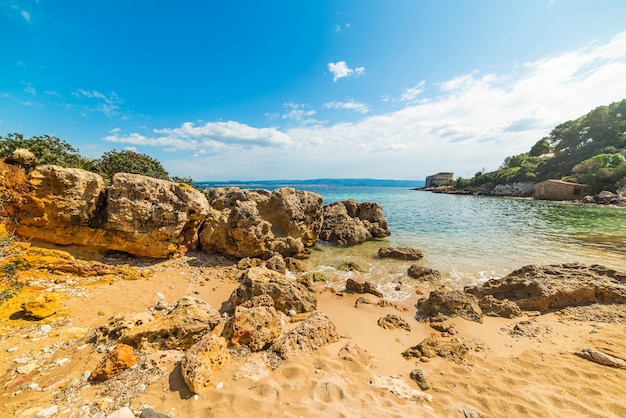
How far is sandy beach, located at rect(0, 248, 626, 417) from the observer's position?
3.37 meters

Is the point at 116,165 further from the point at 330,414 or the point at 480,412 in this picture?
the point at 480,412

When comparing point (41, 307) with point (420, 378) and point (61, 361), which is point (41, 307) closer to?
point (61, 361)

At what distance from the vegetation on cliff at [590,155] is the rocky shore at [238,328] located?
54.6 m

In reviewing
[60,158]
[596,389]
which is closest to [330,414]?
[596,389]

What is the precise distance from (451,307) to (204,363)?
264 inches

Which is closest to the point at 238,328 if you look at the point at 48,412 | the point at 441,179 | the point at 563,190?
the point at 48,412

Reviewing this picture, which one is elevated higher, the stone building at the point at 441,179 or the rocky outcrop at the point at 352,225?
the stone building at the point at 441,179

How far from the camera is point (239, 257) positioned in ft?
36.8

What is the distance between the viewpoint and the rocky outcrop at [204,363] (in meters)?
3.55

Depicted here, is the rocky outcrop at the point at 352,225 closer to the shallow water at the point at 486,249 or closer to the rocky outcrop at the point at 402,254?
the shallow water at the point at 486,249

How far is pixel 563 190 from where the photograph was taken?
4431cm

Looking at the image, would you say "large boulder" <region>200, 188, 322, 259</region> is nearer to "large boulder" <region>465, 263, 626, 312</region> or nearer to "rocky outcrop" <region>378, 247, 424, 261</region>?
"rocky outcrop" <region>378, 247, 424, 261</region>

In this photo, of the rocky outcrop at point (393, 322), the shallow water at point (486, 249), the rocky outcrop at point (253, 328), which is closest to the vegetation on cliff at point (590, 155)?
the shallow water at point (486, 249)

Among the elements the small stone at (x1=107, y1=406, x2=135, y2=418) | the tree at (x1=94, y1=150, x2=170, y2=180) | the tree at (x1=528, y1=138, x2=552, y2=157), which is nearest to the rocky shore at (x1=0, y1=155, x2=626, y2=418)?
the small stone at (x1=107, y1=406, x2=135, y2=418)
